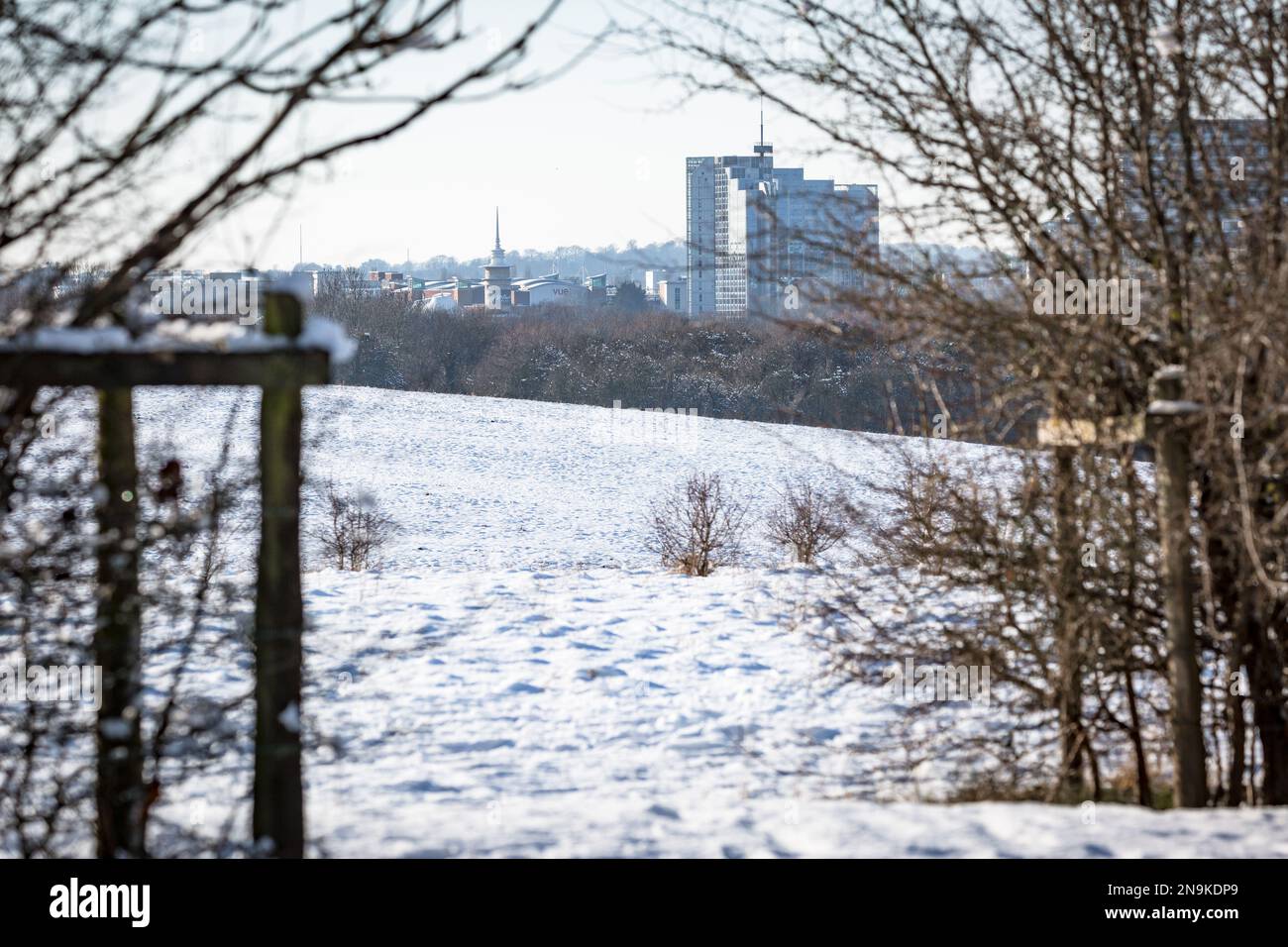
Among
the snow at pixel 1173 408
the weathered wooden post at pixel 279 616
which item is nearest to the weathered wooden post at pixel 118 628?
the weathered wooden post at pixel 279 616

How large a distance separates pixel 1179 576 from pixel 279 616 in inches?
127

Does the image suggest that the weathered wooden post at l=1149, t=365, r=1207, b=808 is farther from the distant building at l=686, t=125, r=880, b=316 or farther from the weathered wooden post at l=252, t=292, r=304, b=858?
the weathered wooden post at l=252, t=292, r=304, b=858

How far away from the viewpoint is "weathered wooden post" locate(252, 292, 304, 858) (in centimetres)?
327

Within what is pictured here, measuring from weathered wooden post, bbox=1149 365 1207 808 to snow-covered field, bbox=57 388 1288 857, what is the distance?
39 cm

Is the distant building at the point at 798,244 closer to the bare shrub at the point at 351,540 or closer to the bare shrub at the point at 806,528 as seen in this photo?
the bare shrub at the point at 806,528

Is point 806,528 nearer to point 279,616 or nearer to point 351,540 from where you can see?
point 351,540

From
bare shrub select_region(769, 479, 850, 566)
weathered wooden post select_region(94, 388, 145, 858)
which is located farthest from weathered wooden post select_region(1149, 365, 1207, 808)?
bare shrub select_region(769, 479, 850, 566)

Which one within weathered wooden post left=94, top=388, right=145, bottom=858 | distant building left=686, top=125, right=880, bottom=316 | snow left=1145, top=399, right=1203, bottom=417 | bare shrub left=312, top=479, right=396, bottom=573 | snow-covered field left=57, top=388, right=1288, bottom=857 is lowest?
snow-covered field left=57, top=388, right=1288, bottom=857

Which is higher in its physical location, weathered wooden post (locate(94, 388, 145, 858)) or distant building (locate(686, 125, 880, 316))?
distant building (locate(686, 125, 880, 316))

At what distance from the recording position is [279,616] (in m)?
3.33

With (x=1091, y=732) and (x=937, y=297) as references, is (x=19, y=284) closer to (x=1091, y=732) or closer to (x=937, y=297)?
(x=937, y=297)
